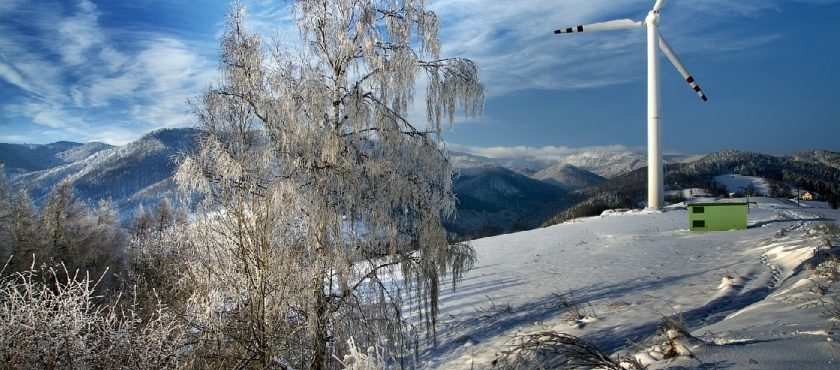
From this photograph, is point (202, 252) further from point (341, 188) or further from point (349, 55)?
point (349, 55)

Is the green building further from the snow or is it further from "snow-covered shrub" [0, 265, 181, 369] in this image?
the snow

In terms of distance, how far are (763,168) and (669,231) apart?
611 feet

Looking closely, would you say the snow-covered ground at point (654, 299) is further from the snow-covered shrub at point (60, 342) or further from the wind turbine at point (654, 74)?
the wind turbine at point (654, 74)

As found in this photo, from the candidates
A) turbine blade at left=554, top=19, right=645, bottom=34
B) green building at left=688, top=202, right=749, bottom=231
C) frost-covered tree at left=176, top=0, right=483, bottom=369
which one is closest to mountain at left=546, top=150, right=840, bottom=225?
turbine blade at left=554, top=19, right=645, bottom=34

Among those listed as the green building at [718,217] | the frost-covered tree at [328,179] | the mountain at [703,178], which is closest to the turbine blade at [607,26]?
the green building at [718,217]

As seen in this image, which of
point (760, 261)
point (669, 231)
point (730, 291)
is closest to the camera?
point (730, 291)

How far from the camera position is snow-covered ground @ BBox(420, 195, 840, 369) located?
15.5 ft

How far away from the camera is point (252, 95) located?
755 cm

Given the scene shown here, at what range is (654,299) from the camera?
10055mm

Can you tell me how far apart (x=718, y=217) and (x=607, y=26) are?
14572 mm

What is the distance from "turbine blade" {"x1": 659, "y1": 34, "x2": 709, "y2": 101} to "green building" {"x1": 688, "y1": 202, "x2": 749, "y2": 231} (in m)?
12.5

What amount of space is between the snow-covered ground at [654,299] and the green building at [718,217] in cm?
97

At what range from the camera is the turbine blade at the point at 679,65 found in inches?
1198

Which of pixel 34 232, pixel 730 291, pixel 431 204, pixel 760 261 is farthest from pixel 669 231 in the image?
pixel 34 232
